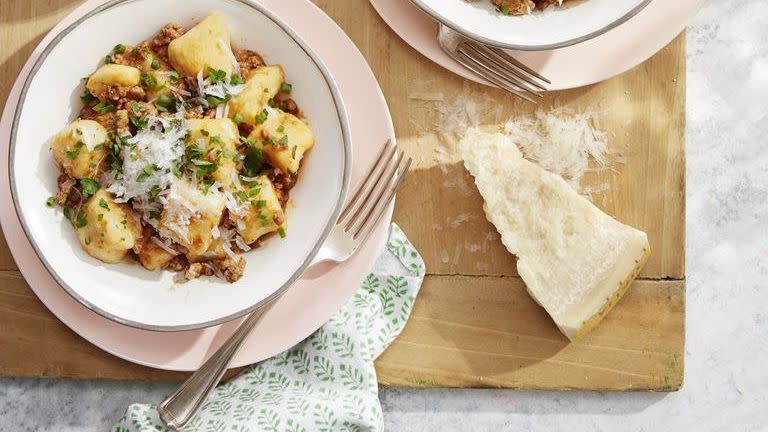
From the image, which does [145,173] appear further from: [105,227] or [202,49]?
[202,49]

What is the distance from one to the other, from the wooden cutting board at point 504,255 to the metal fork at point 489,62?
93 mm

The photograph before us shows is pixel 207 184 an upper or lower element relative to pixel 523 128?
upper

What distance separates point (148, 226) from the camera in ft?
8.73

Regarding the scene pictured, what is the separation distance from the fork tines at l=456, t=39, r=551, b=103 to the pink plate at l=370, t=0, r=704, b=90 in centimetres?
4

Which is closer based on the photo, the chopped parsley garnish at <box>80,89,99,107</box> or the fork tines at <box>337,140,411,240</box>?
the chopped parsley garnish at <box>80,89,99,107</box>

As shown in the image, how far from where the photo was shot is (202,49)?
260cm

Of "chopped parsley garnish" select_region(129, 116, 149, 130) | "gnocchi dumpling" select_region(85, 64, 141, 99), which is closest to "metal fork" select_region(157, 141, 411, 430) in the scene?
"chopped parsley garnish" select_region(129, 116, 149, 130)

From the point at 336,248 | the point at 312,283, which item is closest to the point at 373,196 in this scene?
the point at 336,248

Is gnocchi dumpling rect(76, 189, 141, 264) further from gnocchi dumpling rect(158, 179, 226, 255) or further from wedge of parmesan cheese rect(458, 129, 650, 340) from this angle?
wedge of parmesan cheese rect(458, 129, 650, 340)

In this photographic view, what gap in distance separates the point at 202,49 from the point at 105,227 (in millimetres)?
587

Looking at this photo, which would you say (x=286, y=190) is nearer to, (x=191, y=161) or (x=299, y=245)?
(x=299, y=245)

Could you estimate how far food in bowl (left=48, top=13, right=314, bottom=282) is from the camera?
254 cm

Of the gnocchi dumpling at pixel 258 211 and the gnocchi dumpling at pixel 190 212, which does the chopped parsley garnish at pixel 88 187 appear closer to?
the gnocchi dumpling at pixel 190 212

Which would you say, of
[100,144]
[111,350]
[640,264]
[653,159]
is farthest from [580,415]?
[100,144]
